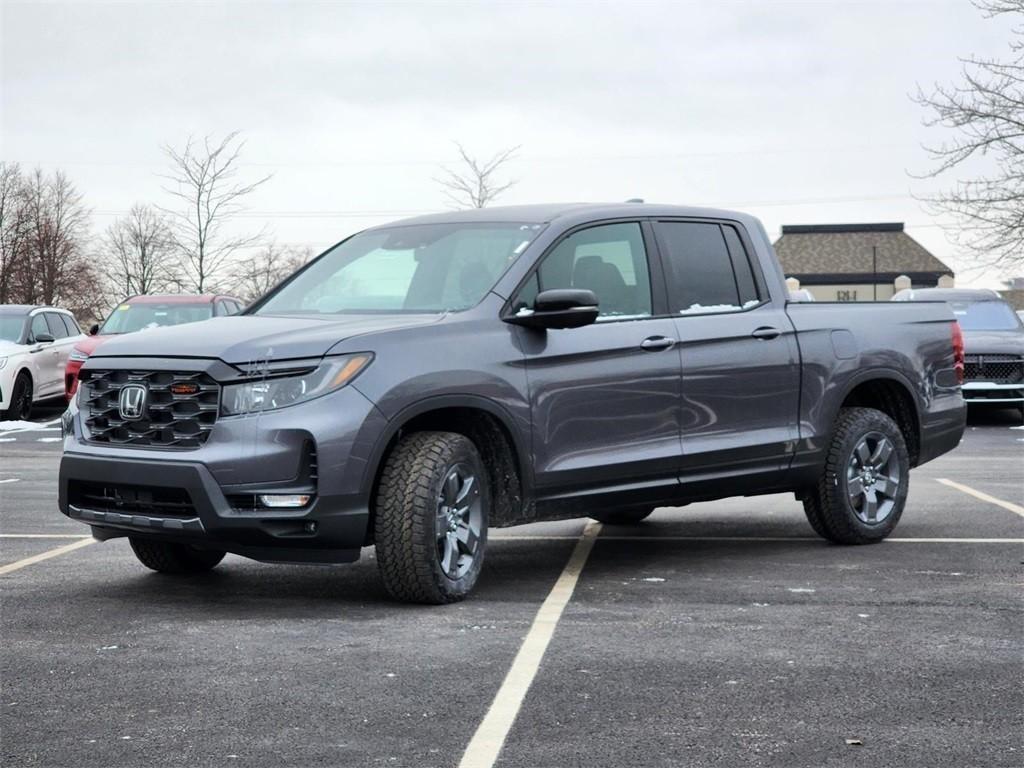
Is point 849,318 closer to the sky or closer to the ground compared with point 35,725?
closer to the sky

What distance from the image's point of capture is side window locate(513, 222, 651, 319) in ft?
26.1

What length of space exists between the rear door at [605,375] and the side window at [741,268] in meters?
0.72

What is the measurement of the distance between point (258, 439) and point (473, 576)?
1.25 m

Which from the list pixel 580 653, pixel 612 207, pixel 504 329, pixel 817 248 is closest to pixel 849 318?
pixel 612 207

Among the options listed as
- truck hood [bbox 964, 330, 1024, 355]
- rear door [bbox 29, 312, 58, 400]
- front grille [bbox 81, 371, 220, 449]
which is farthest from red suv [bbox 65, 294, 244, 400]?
front grille [bbox 81, 371, 220, 449]

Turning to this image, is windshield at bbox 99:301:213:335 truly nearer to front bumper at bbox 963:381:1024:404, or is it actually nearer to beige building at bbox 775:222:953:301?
front bumper at bbox 963:381:1024:404

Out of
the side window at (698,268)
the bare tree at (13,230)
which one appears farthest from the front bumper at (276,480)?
the bare tree at (13,230)

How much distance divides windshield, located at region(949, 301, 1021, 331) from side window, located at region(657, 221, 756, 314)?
14.7 metres

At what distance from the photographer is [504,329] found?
7.54 metres

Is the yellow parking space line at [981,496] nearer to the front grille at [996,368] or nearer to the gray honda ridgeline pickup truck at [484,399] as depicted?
the gray honda ridgeline pickup truck at [484,399]

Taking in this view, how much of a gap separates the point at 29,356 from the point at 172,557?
16.1 metres

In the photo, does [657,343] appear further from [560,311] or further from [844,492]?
[844,492]

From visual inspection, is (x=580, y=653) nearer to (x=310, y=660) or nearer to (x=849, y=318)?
(x=310, y=660)

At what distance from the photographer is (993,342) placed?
72.9 feet
